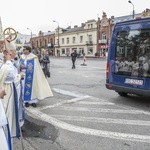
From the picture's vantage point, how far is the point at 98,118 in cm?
679

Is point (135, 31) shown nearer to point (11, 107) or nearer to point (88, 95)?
point (88, 95)


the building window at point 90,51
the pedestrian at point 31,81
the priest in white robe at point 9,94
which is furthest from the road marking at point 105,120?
the building window at point 90,51

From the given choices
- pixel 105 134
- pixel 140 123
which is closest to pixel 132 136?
pixel 105 134

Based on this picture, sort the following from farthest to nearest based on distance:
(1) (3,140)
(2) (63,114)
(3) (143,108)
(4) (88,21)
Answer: (4) (88,21), (3) (143,108), (2) (63,114), (1) (3,140)

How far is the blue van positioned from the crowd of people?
199 cm

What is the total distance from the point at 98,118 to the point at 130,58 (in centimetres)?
227

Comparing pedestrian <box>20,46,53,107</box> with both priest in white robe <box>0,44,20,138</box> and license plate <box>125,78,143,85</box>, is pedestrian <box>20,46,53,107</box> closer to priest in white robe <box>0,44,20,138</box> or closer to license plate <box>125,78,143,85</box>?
license plate <box>125,78,143,85</box>

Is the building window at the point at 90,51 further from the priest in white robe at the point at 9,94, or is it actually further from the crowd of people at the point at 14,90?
the priest in white robe at the point at 9,94

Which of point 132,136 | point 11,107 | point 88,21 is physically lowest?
point 132,136

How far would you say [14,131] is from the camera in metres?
4.78

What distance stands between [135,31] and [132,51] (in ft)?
1.75

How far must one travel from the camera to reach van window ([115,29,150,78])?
7824 millimetres

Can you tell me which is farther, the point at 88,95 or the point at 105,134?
the point at 88,95

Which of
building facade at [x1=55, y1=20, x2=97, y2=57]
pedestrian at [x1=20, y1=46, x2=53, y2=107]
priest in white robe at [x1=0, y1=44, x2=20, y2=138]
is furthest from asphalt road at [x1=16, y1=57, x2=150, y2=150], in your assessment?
building facade at [x1=55, y1=20, x2=97, y2=57]
